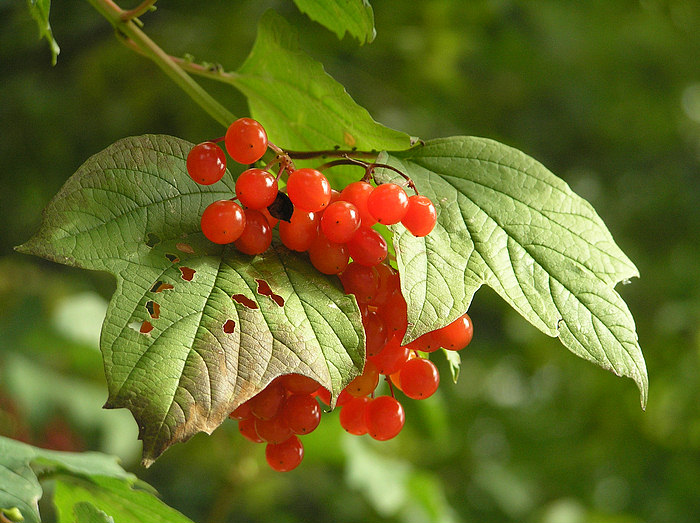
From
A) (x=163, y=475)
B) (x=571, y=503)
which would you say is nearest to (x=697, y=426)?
(x=571, y=503)

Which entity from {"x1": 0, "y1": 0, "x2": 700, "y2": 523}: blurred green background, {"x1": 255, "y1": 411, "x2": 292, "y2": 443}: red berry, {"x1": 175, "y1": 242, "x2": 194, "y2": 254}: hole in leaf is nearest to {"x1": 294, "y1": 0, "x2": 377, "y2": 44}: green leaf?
{"x1": 175, "y1": 242, "x2": 194, "y2": 254}: hole in leaf

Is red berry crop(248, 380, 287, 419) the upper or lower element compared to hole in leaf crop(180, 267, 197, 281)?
lower

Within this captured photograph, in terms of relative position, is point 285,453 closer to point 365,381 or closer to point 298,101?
point 365,381

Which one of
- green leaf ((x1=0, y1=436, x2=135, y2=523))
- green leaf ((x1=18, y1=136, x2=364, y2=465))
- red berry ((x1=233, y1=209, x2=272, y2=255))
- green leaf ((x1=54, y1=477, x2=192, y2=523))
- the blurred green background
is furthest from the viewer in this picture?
the blurred green background

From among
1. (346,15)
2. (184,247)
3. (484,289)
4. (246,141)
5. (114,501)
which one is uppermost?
(346,15)

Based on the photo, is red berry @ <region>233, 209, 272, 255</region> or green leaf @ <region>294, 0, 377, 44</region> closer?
red berry @ <region>233, 209, 272, 255</region>

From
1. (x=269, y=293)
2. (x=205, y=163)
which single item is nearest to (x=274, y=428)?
(x=269, y=293)

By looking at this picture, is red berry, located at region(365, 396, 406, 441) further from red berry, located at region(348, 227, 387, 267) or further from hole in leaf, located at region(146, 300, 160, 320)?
hole in leaf, located at region(146, 300, 160, 320)

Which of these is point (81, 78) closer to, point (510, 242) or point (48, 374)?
point (48, 374)
